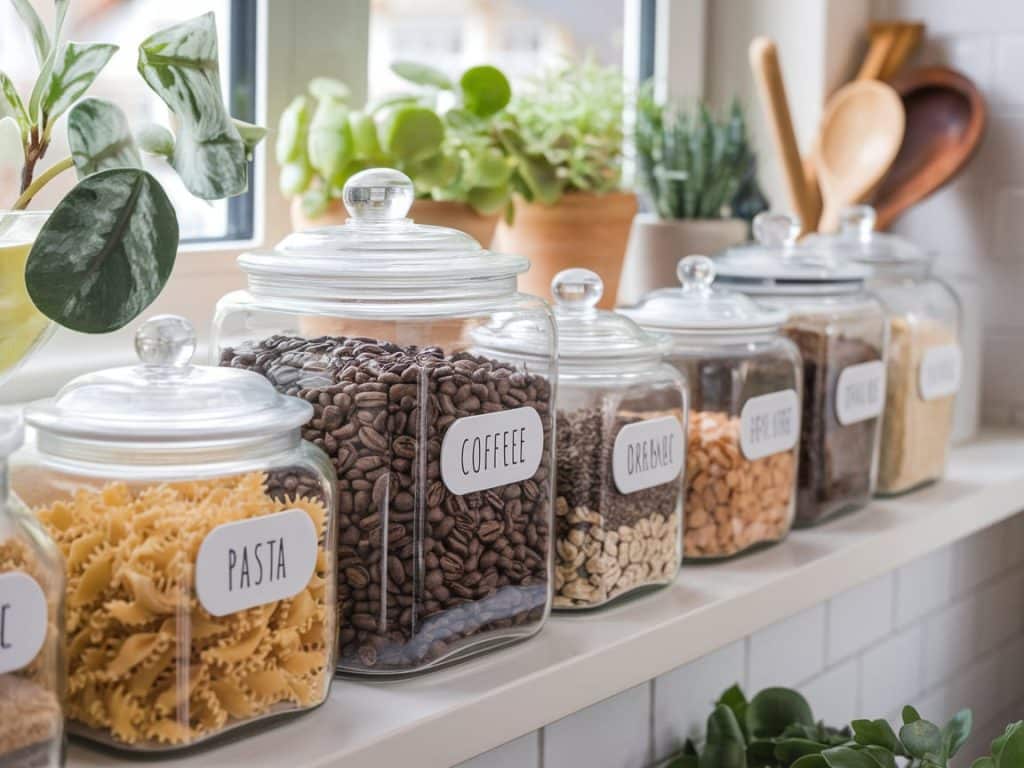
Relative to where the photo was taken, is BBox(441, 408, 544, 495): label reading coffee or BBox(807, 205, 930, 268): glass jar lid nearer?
BBox(441, 408, 544, 495): label reading coffee

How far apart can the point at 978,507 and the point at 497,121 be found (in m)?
0.58

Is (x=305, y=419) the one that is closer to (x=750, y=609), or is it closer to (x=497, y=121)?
(x=750, y=609)

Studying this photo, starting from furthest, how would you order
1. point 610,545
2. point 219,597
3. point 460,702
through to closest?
point 610,545
point 460,702
point 219,597

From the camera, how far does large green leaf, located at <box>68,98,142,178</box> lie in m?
0.71

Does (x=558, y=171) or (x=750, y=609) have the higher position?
(x=558, y=171)

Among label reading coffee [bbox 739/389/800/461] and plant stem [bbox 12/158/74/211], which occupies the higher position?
plant stem [bbox 12/158/74/211]

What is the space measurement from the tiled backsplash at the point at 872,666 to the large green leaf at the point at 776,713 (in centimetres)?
8

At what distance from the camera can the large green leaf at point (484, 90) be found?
1134 mm

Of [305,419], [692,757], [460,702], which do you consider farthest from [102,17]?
[692,757]

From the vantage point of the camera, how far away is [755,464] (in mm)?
1040

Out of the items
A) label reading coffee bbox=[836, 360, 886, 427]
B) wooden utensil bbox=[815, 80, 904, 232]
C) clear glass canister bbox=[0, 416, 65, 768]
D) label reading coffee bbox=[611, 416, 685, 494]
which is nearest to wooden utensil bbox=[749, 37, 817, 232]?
wooden utensil bbox=[815, 80, 904, 232]

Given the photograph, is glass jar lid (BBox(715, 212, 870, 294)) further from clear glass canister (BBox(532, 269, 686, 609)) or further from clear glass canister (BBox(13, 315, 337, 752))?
clear glass canister (BBox(13, 315, 337, 752))

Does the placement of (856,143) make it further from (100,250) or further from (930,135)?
(100,250)

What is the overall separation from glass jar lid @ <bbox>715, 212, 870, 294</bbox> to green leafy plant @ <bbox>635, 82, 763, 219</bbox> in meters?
0.16
